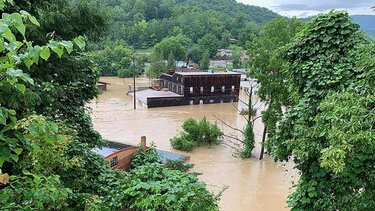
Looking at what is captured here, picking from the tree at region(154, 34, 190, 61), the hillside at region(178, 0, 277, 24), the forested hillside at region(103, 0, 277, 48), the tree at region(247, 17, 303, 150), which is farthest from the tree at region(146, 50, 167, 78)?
the hillside at region(178, 0, 277, 24)

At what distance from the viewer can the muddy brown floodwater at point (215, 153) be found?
12.8m

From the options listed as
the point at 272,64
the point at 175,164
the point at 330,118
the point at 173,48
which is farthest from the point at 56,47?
the point at 173,48

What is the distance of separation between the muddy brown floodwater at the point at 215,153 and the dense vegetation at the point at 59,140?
350cm

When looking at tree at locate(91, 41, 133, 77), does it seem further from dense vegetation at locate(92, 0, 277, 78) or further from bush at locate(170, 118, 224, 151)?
bush at locate(170, 118, 224, 151)

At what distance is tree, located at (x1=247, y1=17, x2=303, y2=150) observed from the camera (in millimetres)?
14789

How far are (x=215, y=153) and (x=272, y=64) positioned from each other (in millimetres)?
5905

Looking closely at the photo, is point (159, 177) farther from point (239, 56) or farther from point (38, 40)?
point (239, 56)

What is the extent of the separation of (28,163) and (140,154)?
6.07m

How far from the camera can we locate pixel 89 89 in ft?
28.9

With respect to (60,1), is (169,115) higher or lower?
lower

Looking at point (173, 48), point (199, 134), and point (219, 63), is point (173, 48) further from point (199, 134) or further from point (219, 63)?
point (199, 134)

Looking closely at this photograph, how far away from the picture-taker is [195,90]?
31750 mm

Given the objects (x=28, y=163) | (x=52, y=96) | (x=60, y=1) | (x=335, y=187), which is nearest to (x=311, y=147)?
(x=335, y=187)

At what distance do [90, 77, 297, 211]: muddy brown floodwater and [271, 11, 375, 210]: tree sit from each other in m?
2.97
